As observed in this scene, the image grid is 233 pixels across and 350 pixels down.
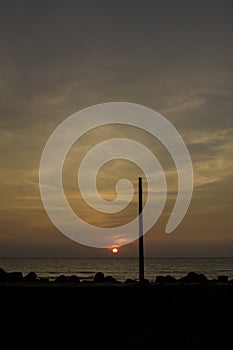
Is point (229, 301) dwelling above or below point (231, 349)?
above

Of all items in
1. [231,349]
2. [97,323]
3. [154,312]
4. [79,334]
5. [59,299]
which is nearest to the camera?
[231,349]

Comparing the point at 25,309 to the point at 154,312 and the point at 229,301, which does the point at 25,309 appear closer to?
the point at 154,312

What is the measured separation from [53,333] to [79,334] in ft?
2.61

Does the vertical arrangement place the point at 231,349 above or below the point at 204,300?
below

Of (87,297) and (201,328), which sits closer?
(201,328)

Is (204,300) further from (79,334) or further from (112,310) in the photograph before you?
(79,334)

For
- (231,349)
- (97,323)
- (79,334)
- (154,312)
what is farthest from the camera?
(154,312)

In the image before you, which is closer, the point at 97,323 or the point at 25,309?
the point at 97,323

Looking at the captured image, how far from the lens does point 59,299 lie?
18.7 m

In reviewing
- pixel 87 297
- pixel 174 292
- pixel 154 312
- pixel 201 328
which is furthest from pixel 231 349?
pixel 87 297

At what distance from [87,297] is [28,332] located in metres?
3.82

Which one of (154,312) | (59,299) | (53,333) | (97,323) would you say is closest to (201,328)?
(154,312)

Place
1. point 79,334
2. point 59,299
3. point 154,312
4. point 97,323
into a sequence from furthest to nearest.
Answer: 1. point 59,299
2. point 154,312
3. point 97,323
4. point 79,334

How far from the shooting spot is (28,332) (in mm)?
15344
